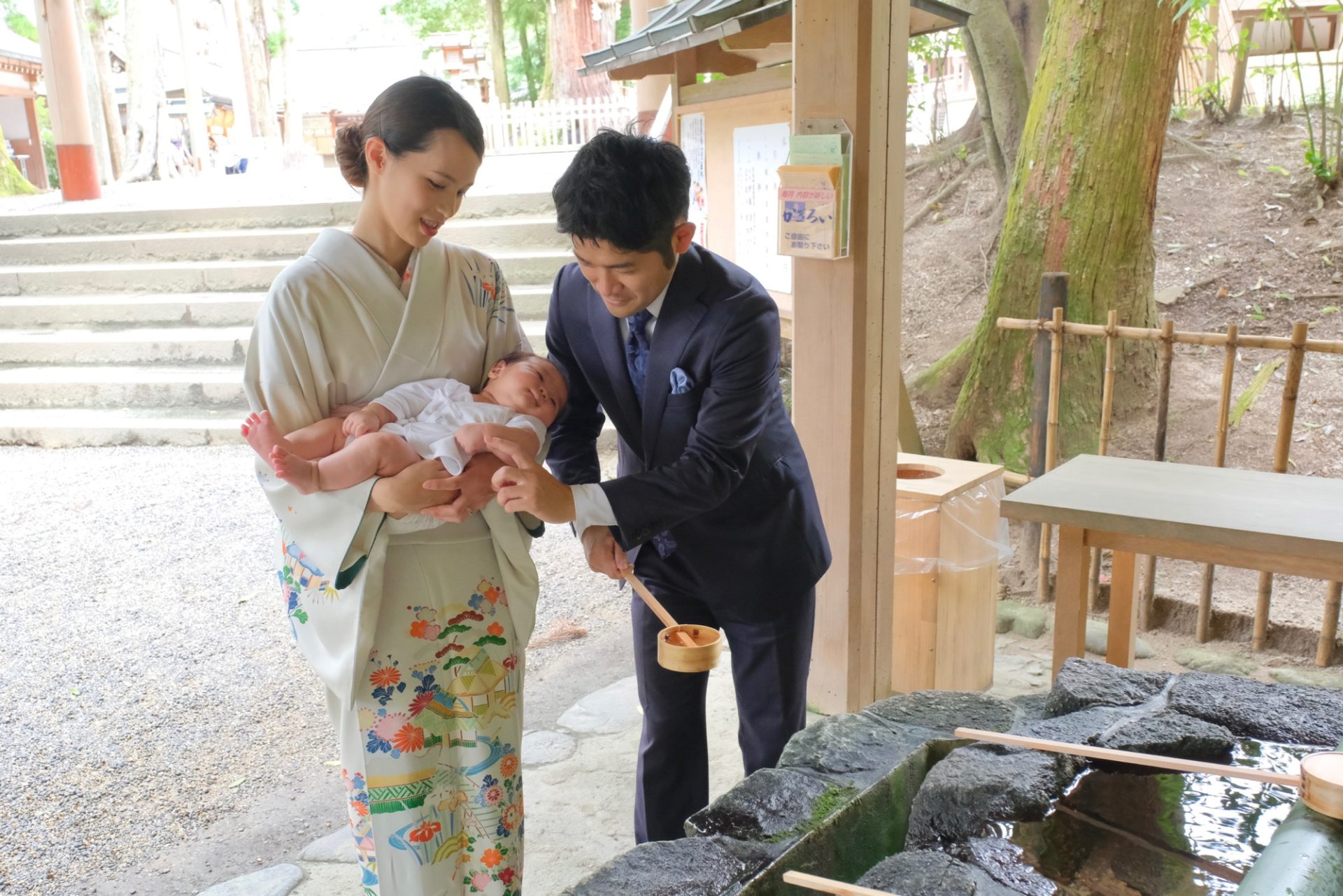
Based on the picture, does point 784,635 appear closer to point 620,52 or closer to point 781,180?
point 781,180

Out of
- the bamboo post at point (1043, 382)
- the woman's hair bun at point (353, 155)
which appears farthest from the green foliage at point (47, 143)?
the woman's hair bun at point (353, 155)

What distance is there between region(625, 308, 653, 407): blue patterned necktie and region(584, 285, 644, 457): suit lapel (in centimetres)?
1

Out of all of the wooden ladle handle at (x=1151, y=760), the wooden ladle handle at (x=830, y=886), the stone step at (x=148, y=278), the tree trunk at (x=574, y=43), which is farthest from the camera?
the tree trunk at (x=574, y=43)

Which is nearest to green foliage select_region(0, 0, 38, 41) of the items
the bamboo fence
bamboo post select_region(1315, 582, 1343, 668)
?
the bamboo fence

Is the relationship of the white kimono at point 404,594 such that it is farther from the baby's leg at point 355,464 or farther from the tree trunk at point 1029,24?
the tree trunk at point 1029,24

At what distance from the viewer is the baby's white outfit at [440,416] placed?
187 cm

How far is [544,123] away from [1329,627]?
1699 cm

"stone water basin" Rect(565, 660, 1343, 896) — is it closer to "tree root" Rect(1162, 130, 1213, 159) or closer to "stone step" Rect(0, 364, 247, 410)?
"stone step" Rect(0, 364, 247, 410)

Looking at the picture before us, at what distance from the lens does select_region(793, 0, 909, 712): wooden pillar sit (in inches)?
122

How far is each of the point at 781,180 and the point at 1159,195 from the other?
7010 mm

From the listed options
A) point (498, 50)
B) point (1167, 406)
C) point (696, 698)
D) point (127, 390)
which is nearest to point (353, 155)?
point (696, 698)

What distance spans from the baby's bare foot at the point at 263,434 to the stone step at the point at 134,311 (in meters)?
8.04

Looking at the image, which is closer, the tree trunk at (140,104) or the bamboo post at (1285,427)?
the bamboo post at (1285,427)

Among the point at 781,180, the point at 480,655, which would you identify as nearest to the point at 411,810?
the point at 480,655
